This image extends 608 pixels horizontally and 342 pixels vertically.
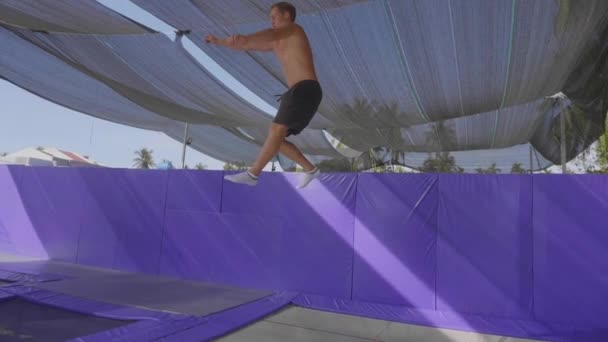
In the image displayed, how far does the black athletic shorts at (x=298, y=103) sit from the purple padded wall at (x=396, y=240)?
2.56 m

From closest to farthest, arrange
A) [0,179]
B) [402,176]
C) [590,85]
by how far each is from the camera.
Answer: [590,85]
[402,176]
[0,179]

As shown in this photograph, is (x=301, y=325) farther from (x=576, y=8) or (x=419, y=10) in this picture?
(x=576, y=8)

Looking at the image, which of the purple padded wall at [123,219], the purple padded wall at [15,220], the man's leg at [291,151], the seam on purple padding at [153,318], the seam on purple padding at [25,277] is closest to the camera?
the man's leg at [291,151]

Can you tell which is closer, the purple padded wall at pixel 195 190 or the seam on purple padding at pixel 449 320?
the seam on purple padding at pixel 449 320

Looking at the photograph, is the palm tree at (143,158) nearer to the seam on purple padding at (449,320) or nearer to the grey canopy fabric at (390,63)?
the grey canopy fabric at (390,63)

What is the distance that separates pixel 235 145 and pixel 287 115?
233 inches

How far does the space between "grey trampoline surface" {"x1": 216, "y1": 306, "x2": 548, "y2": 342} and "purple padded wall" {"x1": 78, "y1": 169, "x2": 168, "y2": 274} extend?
234 cm

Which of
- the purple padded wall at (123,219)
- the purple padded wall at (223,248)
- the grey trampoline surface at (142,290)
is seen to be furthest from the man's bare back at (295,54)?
the purple padded wall at (123,219)

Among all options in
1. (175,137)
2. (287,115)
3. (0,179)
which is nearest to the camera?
(287,115)

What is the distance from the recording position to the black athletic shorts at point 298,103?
1776mm

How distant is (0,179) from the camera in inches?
249

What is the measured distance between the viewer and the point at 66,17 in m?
3.44

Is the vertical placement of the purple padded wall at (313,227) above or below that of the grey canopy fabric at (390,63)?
below

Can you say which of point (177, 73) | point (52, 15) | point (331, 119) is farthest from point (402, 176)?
point (52, 15)
